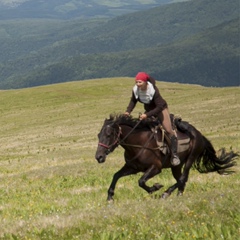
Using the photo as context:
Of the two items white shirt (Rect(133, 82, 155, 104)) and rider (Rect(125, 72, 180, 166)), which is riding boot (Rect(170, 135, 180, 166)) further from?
white shirt (Rect(133, 82, 155, 104))

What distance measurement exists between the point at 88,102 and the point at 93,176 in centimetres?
6425

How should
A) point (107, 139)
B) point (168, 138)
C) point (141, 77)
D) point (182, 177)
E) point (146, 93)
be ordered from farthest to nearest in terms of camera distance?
point (182, 177)
point (168, 138)
point (146, 93)
point (141, 77)
point (107, 139)

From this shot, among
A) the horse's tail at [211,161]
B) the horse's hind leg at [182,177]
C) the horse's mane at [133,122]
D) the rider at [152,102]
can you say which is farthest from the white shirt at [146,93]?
the horse's tail at [211,161]

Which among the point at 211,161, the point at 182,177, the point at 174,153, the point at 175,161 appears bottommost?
the point at 211,161

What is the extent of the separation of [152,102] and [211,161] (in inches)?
139

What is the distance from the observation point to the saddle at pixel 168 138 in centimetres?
1312

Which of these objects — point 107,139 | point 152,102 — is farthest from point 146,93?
point 107,139

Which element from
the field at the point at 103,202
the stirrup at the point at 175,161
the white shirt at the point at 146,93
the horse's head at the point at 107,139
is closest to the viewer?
the field at the point at 103,202

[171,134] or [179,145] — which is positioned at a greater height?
[171,134]

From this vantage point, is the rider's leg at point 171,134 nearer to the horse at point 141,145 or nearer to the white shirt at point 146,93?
the horse at point 141,145

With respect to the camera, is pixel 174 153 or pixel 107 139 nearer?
pixel 107 139

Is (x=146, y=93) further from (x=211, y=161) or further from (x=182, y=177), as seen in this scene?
(x=211, y=161)

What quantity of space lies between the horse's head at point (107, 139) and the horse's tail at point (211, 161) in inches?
139

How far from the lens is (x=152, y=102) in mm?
13086
